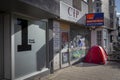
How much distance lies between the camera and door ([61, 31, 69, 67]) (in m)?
12.7

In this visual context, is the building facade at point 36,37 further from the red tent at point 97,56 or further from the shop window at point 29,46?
the red tent at point 97,56

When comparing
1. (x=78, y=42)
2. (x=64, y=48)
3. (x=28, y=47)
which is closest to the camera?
(x=28, y=47)

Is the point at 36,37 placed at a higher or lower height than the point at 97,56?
higher

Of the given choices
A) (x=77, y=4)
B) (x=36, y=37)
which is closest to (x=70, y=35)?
(x=77, y=4)

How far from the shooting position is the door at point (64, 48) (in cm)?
1273

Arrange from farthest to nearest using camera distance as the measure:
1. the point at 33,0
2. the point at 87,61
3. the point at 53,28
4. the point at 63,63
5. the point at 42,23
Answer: the point at 87,61 < the point at 63,63 < the point at 53,28 < the point at 42,23 < the point at 33,0

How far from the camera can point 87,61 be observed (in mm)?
15398

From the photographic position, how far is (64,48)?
1301cm

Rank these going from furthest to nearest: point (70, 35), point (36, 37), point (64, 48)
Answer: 1. point (70, 35)
2. point (64, 48)
3. point (36, 37)

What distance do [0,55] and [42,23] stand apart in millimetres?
3151

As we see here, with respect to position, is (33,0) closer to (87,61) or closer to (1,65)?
(1,65)

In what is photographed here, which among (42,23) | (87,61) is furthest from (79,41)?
(42,23)

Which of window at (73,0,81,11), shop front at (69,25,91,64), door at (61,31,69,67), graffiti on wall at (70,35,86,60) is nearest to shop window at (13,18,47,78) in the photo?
door at (61,31,69,67)

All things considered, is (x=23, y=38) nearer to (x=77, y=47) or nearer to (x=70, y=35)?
(x=70, y=35)
